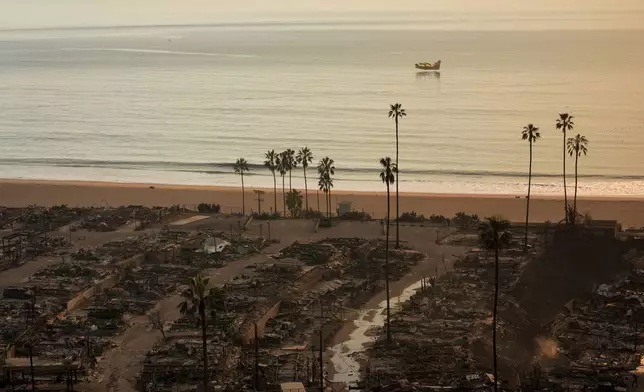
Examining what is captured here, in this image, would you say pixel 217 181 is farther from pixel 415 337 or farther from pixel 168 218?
pixel 415 337

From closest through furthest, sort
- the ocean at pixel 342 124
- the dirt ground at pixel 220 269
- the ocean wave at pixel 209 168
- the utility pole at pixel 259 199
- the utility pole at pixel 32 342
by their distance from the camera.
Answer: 1. the utility pole at pixel 32 342
2. the dirt ground at pixel 220 269
3. the utility pole at pixel 259 199
4. the ocean wave at pixel 209 168
5. the ocean at pixel 342 124

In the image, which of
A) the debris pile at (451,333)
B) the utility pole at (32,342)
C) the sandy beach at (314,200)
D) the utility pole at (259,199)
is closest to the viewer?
the utility pole at (32,342)

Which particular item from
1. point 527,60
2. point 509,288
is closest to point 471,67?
point 527,60

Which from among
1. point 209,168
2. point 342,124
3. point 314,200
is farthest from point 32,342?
point 342,124

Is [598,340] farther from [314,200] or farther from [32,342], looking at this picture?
[314,200]

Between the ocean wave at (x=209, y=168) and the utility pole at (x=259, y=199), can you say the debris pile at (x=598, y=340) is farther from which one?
the ocean wave at (x=209, y=168)

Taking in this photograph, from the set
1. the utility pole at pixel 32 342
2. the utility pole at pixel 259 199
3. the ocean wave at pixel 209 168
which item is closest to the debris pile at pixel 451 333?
the utility pole at pixel 32 342

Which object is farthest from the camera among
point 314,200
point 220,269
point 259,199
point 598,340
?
point 314,200

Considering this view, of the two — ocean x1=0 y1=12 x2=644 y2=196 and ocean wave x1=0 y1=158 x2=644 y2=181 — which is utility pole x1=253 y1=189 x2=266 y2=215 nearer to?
ocean x1=0 y1=12 x2=644 y2=196
